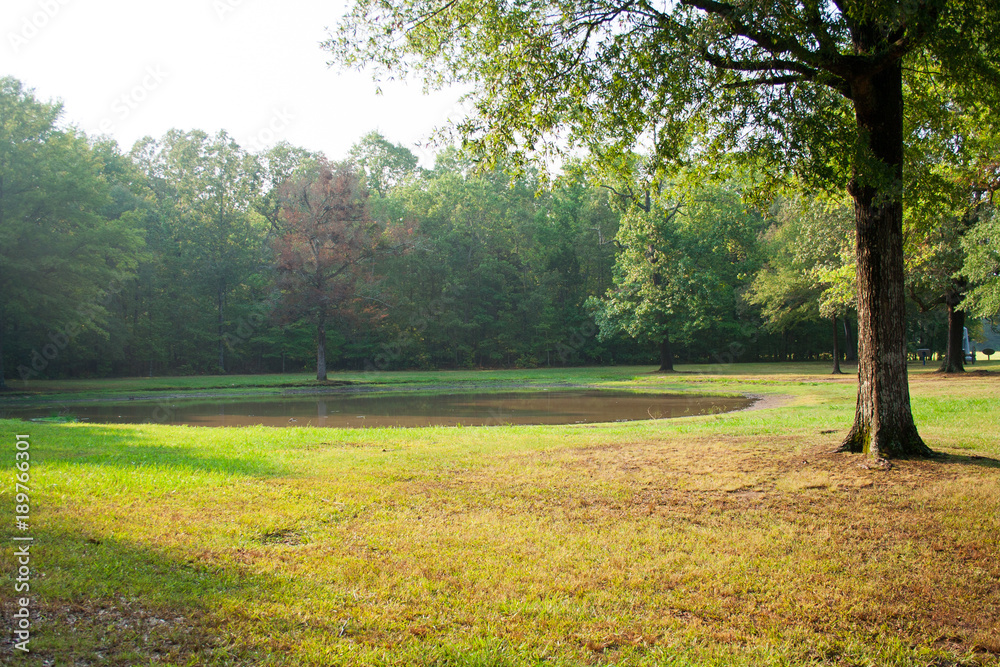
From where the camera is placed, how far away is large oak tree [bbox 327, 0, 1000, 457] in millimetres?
7121

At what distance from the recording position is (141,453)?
27.0 feet

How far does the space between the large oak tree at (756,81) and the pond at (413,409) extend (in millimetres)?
8008

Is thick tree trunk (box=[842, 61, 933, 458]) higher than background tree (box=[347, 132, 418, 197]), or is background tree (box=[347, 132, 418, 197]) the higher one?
background tree (box=[347, 132, 418, 197])

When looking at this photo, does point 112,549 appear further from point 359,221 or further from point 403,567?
point 359,221

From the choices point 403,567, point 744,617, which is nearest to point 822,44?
point 744,617

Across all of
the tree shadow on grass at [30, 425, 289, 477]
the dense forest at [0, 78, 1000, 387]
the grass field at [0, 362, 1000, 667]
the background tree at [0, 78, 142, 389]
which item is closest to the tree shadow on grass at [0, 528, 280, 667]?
the grass field at [0, 362, 1000, 667]

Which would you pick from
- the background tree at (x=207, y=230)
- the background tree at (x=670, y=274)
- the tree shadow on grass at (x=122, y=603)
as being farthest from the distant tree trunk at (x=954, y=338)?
the background tree at (x=207, y=230)

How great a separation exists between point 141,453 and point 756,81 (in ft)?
30.5

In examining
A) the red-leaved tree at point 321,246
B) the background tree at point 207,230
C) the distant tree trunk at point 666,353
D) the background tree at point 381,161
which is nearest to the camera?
the red-leaved tree at point 321,246

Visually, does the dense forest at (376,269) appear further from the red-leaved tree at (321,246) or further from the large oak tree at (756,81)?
the large oak tree at (756,81)

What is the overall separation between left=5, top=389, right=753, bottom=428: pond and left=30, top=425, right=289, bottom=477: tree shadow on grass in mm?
5079

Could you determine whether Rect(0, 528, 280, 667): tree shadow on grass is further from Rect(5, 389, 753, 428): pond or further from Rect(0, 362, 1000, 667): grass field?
Rect(5, 389, 753, 428): pond

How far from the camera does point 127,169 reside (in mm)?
43312

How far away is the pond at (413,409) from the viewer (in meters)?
15.8
